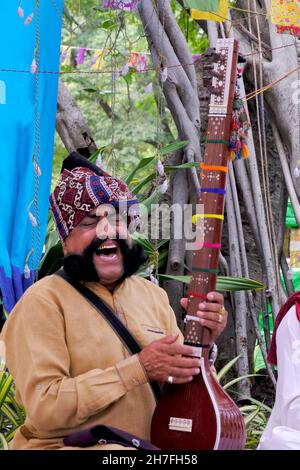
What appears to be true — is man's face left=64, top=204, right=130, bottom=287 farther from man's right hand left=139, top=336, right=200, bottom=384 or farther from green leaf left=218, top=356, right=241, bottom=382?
green leaf left=218, top=356, right=241, bottom=382

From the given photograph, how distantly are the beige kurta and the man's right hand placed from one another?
0.03 m

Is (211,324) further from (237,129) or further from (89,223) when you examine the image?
(237,129)

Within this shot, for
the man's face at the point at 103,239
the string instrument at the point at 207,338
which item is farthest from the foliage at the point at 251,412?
the man's face at the point at 103,239

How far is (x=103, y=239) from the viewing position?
277cm

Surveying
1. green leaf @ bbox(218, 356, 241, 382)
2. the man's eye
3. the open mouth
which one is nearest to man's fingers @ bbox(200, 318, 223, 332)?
the open mouth

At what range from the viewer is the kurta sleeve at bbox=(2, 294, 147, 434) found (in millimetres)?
2521

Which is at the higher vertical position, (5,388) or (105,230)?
(105,230)

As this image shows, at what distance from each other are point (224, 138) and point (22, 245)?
1.47 meters

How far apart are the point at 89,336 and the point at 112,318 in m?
0.11

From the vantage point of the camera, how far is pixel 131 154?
11.4 m

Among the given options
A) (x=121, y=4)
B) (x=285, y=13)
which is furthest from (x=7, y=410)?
(x=285, y=13)

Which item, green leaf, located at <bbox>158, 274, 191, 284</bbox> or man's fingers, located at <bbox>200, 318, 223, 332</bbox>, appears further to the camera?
green leaf, located at <bbox>158, 274, 191, 284</bbox>

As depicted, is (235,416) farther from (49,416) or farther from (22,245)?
(22,245)
